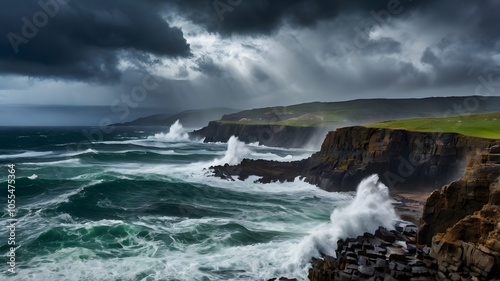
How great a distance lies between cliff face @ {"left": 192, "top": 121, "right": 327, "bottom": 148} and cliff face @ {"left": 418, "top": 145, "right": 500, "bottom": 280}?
240 feet

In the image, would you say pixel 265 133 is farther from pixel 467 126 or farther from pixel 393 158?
pixel 467 126

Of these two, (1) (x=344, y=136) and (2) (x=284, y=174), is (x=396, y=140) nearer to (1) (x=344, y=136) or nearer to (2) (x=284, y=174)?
(1) (x=344, y=136)

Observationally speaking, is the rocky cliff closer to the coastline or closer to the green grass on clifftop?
the coastline

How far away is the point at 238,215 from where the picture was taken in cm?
2762

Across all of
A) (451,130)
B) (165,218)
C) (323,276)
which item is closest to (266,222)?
(165,218)

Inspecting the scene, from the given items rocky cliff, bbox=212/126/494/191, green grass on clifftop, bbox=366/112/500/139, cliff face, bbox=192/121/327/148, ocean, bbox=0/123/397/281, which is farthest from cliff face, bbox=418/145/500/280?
cliff face, bbox=192/121/327/148

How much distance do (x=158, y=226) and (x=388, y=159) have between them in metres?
24.5

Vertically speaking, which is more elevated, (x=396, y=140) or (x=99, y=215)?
(x=396, y=140)

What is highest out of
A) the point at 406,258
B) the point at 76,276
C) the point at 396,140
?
the point at 396,140

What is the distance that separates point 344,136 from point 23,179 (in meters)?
34.8

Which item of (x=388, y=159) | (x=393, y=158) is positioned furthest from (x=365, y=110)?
(x=388, y=159)

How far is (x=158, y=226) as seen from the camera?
78.9 ft

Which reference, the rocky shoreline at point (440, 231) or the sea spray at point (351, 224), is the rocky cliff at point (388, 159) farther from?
the sea spray at point (351, 224)

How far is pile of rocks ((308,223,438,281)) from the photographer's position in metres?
14.7
